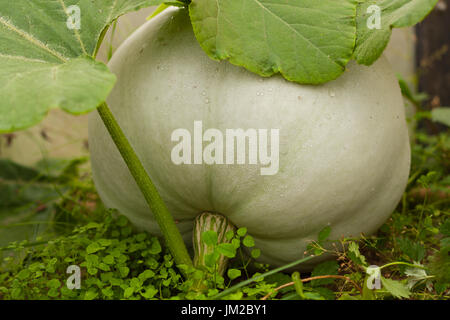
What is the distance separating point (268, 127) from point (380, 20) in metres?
0.24

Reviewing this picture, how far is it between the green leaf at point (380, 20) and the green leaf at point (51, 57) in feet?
1.04

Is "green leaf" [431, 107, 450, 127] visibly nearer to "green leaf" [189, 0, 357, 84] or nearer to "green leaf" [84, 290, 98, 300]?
"green leaf" [189, 0, 357, 84]

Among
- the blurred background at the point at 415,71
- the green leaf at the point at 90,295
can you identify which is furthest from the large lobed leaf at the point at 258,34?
the blurred background at the point at 415,71

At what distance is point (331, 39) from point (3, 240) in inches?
33.9

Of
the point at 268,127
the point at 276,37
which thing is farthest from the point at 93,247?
Result: the point at 276,37

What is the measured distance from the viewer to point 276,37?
794 millimetres

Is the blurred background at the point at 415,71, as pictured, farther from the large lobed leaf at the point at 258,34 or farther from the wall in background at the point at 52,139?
the large lobed leaf at the point at 258,34

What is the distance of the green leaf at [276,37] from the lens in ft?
Result: 2.59

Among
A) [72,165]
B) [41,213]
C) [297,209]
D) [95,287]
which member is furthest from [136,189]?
[72,165]

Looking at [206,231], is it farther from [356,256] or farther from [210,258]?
[356,256]

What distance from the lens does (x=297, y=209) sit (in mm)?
835

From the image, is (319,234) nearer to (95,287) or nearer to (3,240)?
(95,287)

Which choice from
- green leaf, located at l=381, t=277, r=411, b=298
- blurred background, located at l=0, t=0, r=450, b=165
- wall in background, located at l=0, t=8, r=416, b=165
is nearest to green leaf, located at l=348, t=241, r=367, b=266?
green leaf, located at l=381, t=277, r=411, b=298

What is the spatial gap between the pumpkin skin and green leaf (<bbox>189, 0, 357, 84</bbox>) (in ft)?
0.11
